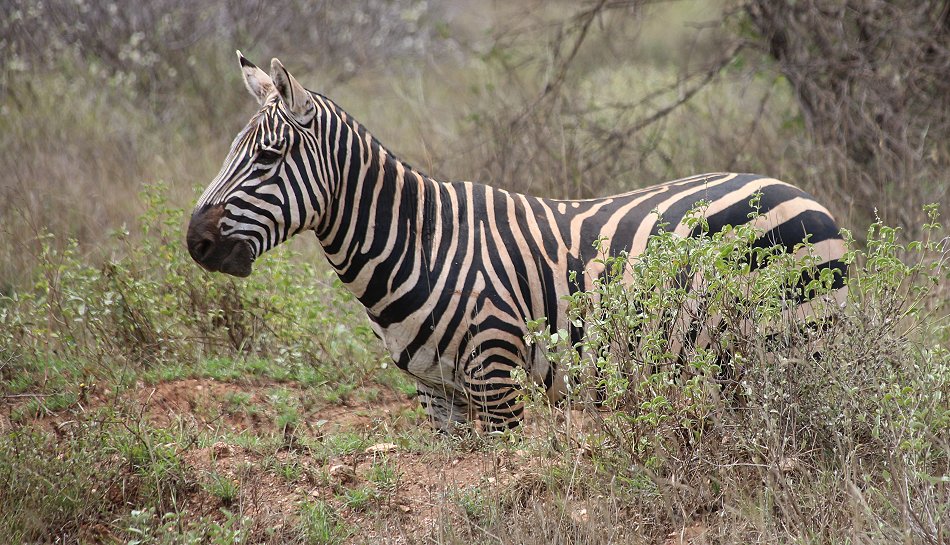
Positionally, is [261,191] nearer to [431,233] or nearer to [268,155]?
[268,155]

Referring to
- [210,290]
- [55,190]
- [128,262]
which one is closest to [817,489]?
[210,290]

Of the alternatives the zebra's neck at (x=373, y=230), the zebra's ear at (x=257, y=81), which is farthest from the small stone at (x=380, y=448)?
the zebra's ear at (x=257, y=81)

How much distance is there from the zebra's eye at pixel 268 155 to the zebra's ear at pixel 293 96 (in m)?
0.20

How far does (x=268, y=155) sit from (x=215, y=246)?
45cm

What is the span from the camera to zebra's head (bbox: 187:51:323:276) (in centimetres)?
407

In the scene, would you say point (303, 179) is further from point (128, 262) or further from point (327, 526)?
point (128, 262)

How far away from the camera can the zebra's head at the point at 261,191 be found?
4.07m

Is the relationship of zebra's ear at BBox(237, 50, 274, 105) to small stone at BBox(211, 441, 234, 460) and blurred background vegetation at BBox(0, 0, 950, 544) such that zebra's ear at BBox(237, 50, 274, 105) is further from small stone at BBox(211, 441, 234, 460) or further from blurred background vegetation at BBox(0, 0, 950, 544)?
small stone at BBox(211, 441, 234, 460)

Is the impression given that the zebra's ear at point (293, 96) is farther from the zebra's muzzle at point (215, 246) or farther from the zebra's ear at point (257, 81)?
the zebra's muzzle at point (215, 246)

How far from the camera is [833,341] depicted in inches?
146

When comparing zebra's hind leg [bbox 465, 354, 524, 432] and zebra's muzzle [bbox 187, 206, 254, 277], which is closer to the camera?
zebra's muzzle [bbox 187, 206, 254, 277]

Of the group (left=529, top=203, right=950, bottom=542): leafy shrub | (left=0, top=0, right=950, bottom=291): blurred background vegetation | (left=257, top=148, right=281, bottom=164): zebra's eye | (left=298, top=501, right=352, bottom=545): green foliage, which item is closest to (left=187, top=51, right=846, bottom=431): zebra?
(left=257, top=148, right=281, bottom=164): zebra's eye

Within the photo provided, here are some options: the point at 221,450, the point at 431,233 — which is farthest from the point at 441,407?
the point at 221,450

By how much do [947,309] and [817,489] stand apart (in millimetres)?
2500
